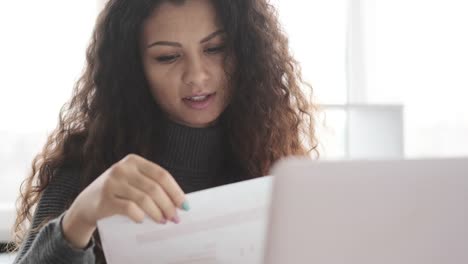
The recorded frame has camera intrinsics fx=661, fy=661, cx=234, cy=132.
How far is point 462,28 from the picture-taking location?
2.42m

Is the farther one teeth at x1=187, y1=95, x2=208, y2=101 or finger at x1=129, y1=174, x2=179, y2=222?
teeth at x1=187, y1=95, x2=208, y2=101

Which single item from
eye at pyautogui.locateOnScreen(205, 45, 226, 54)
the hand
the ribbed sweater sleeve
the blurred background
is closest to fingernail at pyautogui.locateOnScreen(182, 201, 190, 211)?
the hand

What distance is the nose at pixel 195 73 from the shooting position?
1.27m

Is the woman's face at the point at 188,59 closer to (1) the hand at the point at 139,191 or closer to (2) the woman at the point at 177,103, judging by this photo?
(2) the woman at the point at 177,103

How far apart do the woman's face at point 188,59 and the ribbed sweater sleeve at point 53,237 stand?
0.91ft

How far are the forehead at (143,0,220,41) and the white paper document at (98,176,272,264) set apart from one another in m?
0.49

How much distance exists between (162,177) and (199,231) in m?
0.09

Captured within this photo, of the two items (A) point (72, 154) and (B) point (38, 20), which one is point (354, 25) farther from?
(A) point (72, 154)

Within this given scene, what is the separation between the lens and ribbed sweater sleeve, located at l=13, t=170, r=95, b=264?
3.27 feet

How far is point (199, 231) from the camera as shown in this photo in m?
0.85

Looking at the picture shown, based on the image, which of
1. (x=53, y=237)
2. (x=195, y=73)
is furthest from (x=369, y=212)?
(x=195, y=73)

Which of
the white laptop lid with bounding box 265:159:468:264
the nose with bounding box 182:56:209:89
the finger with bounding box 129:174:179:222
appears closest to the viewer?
the white laptop lid with bounding box 265:159:468:264

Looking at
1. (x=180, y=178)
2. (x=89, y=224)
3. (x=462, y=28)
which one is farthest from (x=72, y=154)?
(x=462, y=28)

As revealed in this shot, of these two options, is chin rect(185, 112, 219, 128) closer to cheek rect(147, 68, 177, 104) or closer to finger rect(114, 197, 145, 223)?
cheek rect(147, 68, 177, 104)
